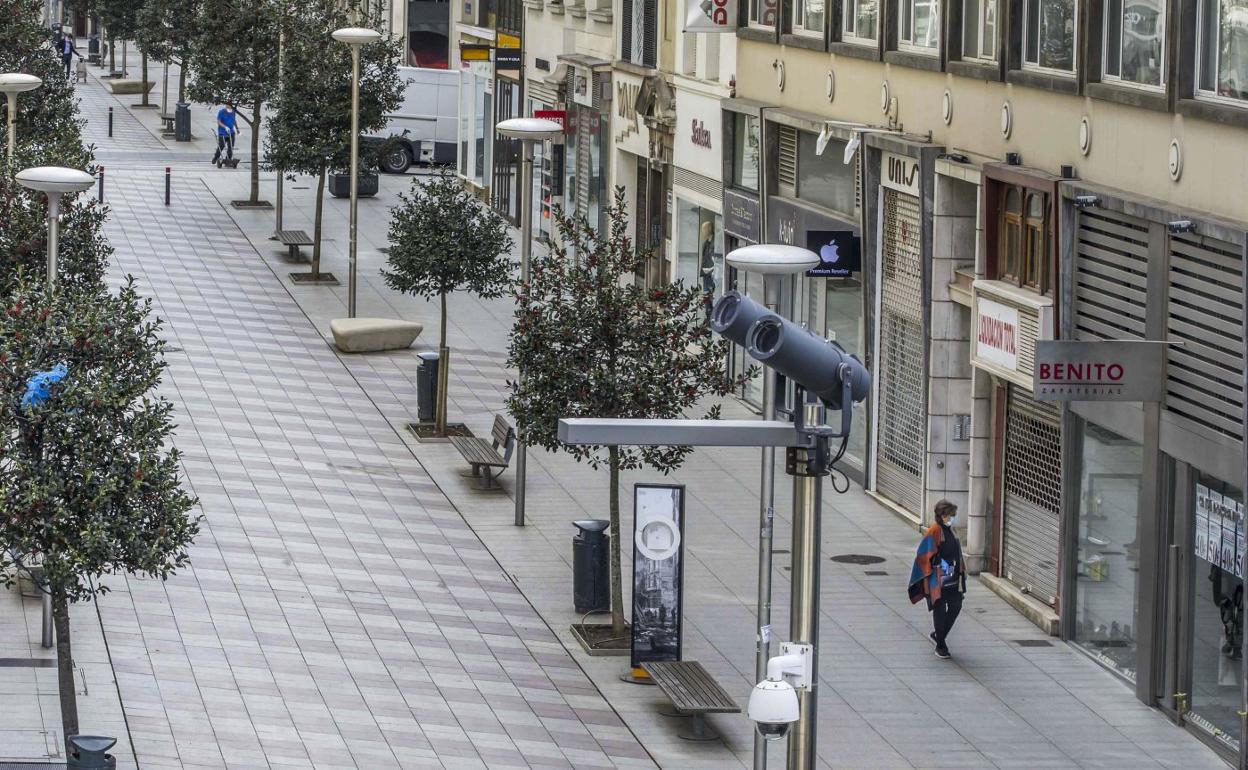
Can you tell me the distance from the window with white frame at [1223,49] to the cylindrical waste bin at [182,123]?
50910mm

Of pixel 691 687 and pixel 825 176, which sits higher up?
pixel 825 176

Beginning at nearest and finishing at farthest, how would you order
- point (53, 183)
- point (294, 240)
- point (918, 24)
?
1. point (53, 183)
2. point (918, 24)
3. point (294, 240)

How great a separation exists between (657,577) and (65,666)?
5605 millimetres

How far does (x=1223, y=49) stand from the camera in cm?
1842

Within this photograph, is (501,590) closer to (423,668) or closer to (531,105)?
(423,668)

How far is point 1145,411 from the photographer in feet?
64.5

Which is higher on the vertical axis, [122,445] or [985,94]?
[985,94]

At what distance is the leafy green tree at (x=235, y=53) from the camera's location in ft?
162

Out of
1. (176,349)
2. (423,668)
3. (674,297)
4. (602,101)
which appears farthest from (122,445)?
(602,101)

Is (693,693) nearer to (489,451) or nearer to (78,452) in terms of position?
(78,452)

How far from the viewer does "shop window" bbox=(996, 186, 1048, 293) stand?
22578mm

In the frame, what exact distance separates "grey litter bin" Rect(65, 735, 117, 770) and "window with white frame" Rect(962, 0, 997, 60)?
12.9 meters

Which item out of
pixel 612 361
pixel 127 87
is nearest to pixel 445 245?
pixel 612 361

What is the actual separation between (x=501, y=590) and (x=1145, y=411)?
280 inches
